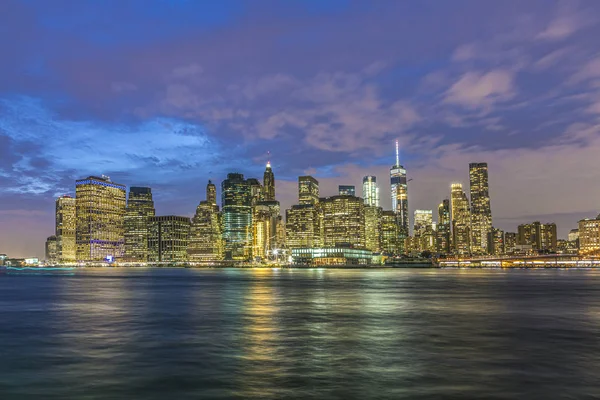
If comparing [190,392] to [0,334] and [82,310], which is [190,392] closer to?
[0,334]

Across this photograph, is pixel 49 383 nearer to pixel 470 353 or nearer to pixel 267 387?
pixel 267 387

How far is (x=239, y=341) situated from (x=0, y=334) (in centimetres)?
A: 2032

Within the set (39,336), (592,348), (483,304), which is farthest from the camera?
(483,304)

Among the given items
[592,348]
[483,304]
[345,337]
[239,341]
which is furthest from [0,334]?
[483,304]

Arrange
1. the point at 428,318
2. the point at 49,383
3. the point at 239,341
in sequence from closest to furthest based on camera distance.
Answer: the point at 49,383 → the point at 239,341 → the point at 428,318

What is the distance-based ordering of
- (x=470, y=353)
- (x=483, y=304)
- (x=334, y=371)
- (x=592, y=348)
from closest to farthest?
(x=334, y=371)
(x=470, y=353)
(x=592, y=348)
(x=483, y=304)

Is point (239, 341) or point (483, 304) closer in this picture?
point (239, 341)

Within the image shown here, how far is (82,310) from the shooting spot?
222ft

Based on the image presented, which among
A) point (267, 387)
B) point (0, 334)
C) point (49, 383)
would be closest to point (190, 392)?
point (267, 387)

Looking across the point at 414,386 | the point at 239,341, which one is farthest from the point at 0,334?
the point at 414,386

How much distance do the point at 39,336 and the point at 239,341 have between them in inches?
652

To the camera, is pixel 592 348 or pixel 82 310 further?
pixel 82 310

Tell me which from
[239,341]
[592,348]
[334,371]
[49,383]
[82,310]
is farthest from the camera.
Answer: [82,310]

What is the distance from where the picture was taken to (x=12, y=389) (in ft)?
88.4
